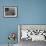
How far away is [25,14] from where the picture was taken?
3609 mm

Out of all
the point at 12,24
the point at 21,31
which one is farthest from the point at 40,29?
the point at 12,24

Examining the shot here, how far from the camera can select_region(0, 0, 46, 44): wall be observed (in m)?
3.59

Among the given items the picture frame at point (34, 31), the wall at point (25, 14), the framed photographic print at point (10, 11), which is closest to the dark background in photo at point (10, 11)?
the framed photographic print at point (10, 11)

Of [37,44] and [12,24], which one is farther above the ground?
[12,24]

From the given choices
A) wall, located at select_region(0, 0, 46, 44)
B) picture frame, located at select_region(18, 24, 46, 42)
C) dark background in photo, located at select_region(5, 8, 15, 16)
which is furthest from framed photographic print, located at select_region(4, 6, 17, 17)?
picture frame, located at select_region(18, 24, 46, 42)

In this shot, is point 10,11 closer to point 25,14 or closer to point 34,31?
point 25,14

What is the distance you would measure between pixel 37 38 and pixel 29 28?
1.12 ft

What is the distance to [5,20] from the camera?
3592mm

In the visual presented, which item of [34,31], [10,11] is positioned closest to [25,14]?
[10,11]

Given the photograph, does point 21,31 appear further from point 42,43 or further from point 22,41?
point 42,43

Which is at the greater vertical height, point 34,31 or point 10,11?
point 10,11

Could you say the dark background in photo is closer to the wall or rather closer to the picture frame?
the wall

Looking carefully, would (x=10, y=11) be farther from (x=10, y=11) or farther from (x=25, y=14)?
(x=25, y=14)

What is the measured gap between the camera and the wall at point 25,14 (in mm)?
3592
